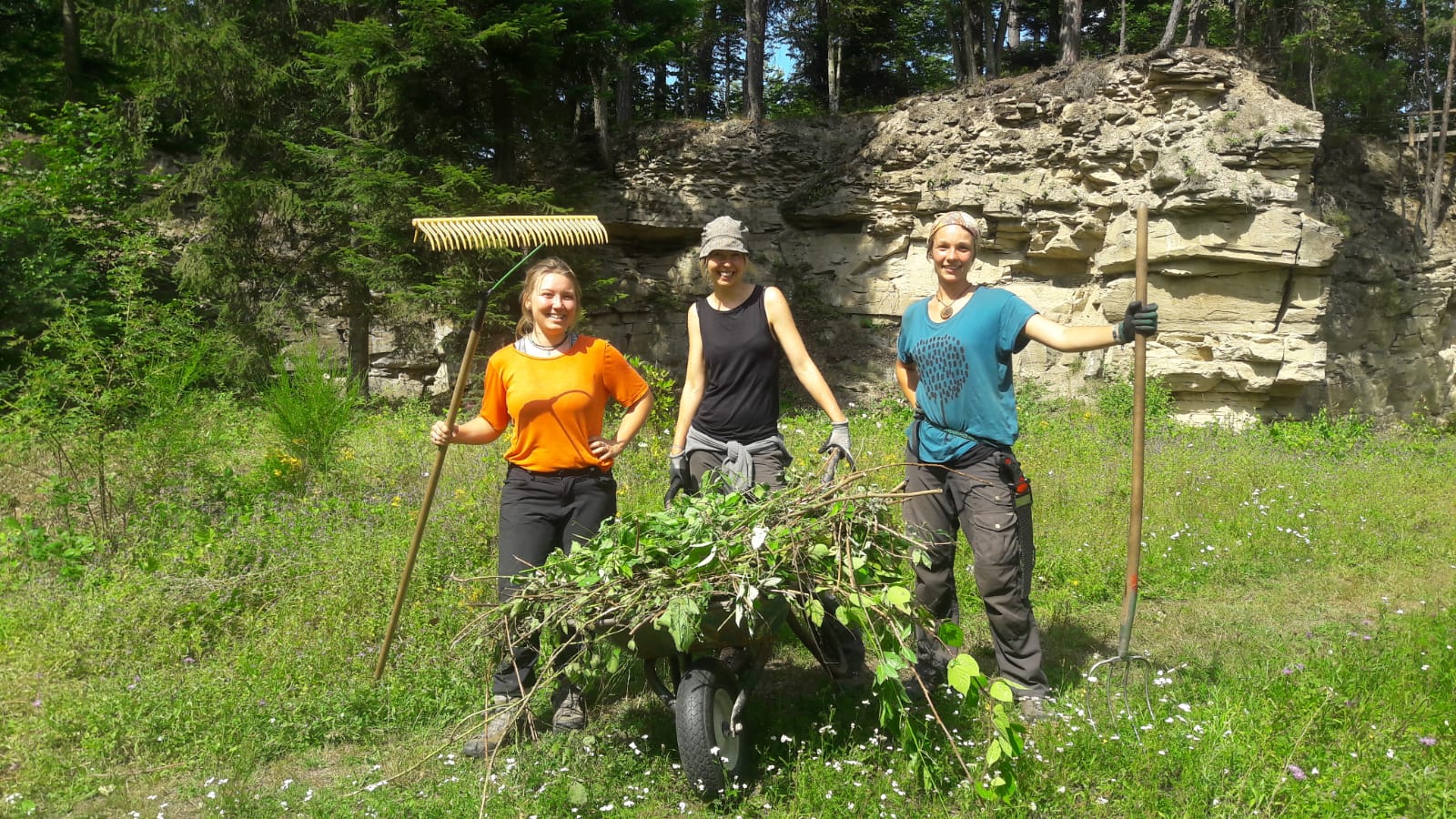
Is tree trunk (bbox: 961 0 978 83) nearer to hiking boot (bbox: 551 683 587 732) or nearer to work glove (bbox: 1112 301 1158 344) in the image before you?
work glove (bbox: 1112 301 1158 344)

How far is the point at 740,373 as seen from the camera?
3.82 meters

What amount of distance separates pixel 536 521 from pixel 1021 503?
203 cm

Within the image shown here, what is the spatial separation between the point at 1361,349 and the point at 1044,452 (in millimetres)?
6846

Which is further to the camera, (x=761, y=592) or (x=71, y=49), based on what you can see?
(x=71, y=49)

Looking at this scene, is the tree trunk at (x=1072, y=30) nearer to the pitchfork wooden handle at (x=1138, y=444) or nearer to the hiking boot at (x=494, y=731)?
the pitchfork wooden handle at (x=1138, y=444)

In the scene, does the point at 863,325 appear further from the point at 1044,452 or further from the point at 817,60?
the point at 817,60

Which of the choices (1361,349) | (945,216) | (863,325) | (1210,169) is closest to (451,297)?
(863,325)

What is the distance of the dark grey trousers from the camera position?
3502mm

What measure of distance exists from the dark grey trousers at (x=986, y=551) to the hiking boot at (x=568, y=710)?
1.54 metres

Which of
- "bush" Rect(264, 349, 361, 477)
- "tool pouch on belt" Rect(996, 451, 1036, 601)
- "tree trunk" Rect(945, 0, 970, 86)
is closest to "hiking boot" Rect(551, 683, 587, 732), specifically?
"tool pouch on belt" Rect(996, 451, 1036, 601)

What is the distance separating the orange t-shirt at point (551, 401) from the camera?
3707mm

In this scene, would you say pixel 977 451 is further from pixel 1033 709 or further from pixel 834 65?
pixel 834 65

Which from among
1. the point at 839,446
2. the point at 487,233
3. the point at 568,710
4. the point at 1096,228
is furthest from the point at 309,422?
the point at 1096,228

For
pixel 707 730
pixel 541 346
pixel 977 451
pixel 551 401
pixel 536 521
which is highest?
pixel 541 346
